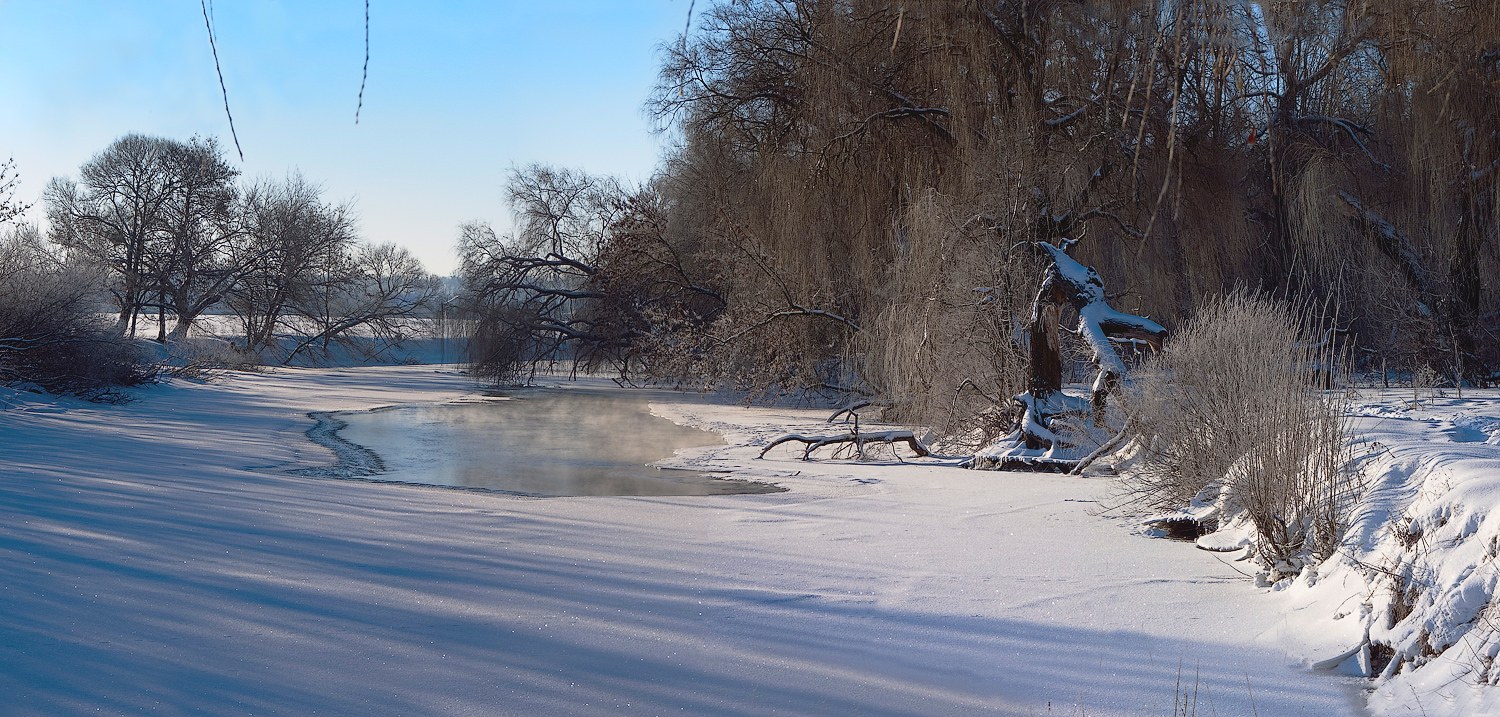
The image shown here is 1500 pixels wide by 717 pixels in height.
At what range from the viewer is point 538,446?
13195 millimetres

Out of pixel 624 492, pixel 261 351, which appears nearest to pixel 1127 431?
pixel 624 492

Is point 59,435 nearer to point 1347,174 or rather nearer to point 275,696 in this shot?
point 275,696

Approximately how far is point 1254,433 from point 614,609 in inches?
130

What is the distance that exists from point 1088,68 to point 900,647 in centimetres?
941

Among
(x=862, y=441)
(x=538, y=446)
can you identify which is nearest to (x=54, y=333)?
(x=538, y=446)

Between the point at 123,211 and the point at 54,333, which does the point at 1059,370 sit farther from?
the point at 123,211

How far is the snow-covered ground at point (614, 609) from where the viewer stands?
138 inches

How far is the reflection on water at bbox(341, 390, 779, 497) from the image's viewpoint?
32.3 feet

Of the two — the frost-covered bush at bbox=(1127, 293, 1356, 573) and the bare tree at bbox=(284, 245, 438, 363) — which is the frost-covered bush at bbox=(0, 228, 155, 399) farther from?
the bare tree at bbox=(284, 245, 438, 363)

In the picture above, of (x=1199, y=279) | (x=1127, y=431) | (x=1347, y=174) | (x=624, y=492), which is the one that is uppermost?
(x=1347, y=174)

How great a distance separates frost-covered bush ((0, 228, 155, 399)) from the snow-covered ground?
7864mm

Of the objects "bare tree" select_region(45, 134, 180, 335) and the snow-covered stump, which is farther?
"bare tree" select_region(45, 134, 180, 335)

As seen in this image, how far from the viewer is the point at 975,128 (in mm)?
11992

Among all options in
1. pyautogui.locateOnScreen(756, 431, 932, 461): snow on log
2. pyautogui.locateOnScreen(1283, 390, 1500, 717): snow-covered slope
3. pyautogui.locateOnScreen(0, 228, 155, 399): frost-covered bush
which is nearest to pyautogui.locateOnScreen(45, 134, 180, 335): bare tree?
pyautogui.locateOnScreen(0, 228, 155, 399): frost-covered bush
